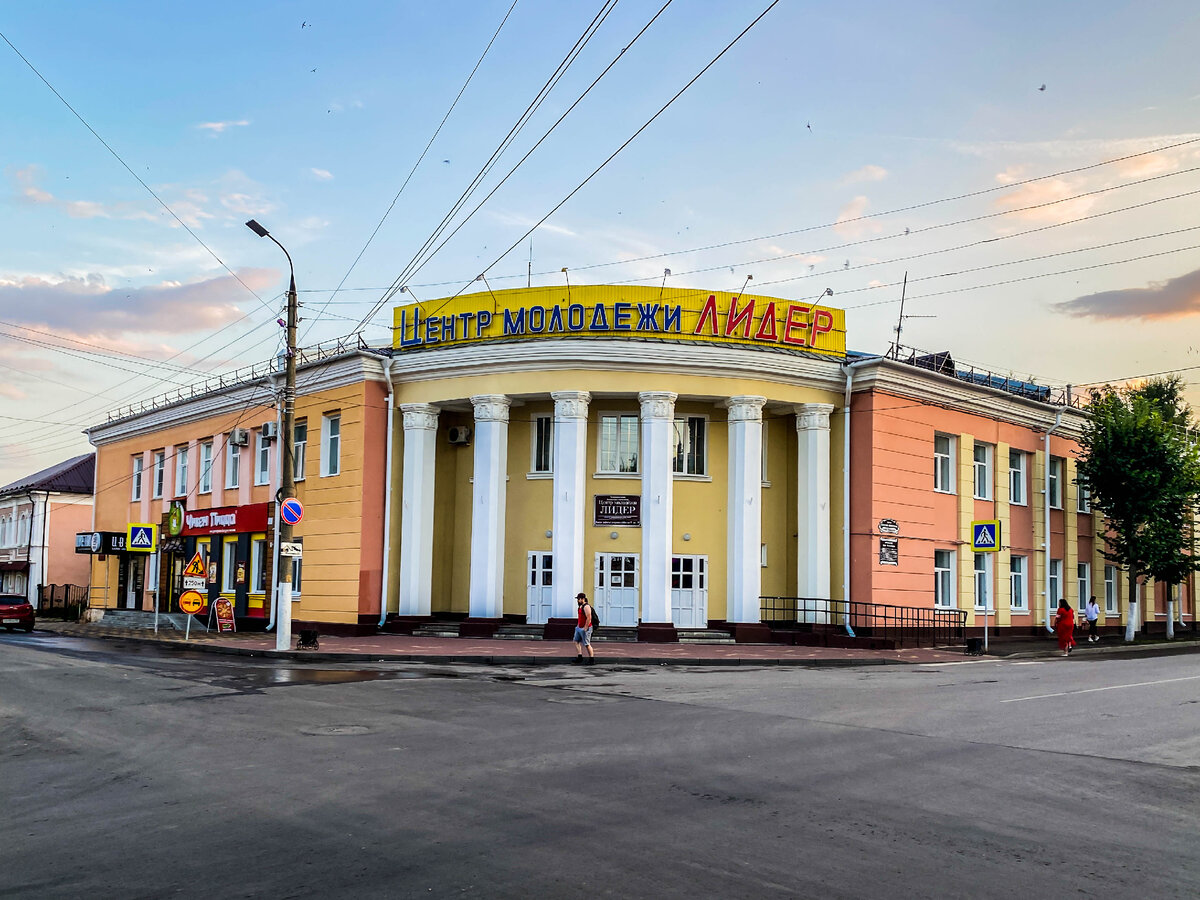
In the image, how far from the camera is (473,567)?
28.0 m

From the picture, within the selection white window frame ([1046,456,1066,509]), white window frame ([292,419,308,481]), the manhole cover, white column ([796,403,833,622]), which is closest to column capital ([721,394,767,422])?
white column ([796,403,833,622])

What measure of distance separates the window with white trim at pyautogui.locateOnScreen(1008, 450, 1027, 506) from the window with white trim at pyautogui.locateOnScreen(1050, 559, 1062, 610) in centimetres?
293

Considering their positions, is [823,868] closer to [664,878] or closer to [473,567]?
[664,878]

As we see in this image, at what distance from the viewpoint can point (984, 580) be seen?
107 feet

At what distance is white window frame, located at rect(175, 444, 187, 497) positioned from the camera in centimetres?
4075

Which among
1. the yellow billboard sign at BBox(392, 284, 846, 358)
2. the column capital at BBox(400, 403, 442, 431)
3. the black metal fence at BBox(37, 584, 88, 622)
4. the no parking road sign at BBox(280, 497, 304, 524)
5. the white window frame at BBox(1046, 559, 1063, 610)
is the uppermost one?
the yellow billboard sign at BBox(392, 284, 846, 358)

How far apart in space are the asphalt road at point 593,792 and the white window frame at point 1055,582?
69.3 feet

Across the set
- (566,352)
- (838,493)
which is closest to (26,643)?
(566,352)

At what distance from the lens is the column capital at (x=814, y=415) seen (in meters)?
29.2

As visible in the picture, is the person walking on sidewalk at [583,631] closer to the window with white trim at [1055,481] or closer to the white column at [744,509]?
the white column at [744,509]

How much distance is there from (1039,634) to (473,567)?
63.5 ft

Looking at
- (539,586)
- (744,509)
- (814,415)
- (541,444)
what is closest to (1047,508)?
(814,415)

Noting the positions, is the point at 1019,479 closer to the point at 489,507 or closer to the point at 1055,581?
the point at 1055,581

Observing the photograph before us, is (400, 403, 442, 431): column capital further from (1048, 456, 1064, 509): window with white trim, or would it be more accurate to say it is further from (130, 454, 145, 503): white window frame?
(1048, 456, 1064, 509): window with white trim
